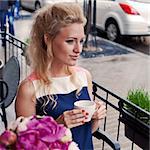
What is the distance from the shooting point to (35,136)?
895 millimetres

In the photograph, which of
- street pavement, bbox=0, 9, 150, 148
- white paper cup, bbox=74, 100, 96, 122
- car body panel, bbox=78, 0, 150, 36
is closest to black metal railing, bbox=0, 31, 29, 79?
street pavement, bbox=0, 9, 150, 148

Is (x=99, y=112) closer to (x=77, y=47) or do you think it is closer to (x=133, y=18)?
Answer: (x=77, y=47)

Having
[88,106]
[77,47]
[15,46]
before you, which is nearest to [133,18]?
[15,46]

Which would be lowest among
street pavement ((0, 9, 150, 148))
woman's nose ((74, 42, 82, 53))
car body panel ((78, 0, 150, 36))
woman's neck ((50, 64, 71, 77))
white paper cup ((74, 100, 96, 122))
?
street pavement ((0, 9, 150, 148))

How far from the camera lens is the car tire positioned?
8.45 meters

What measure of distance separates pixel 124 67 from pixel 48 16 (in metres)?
5.28

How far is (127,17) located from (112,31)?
2.13 ft

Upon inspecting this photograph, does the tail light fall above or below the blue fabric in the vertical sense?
below

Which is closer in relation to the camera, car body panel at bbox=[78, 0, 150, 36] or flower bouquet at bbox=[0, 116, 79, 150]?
flower bouquet at bbox=[0, 116, 79, 150]

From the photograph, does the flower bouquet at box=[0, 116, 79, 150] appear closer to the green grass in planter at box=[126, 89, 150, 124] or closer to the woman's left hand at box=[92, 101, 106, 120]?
the woman's left hand at box=[92, 101, 106, 120]

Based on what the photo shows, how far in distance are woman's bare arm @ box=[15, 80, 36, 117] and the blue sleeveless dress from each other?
0.07ft

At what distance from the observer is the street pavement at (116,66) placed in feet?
18.8

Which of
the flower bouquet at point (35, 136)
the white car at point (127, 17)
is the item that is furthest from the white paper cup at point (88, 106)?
the white car at point (127, 17)

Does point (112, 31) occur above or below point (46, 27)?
below
